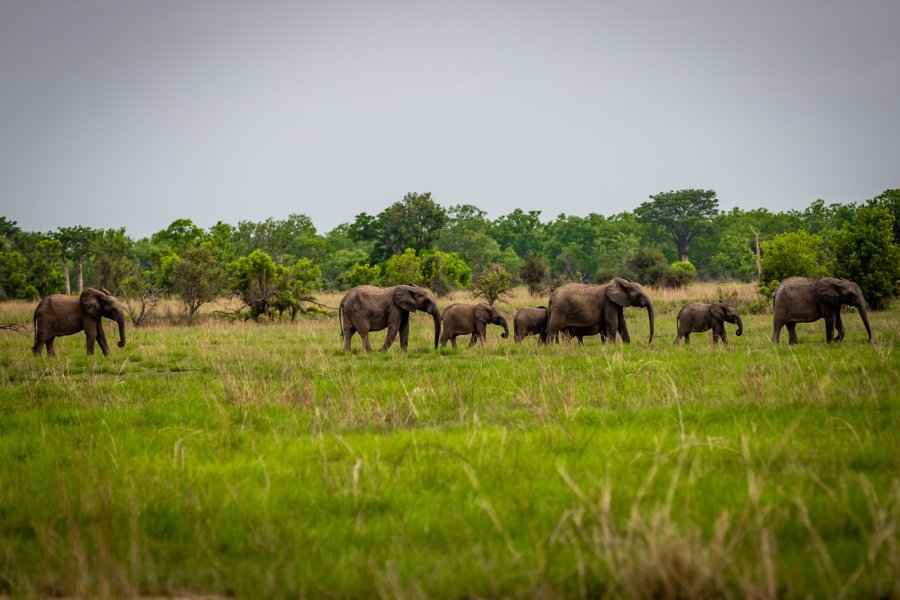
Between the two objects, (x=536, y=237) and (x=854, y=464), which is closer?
(x=854, y=464)

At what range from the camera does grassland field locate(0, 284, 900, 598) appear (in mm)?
3521

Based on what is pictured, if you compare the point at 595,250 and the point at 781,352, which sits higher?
the point at 595,250

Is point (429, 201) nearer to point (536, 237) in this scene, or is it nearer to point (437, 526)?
point (536, 237)

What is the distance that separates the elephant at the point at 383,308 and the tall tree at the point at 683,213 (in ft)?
235

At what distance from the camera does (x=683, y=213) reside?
8500 centimetres

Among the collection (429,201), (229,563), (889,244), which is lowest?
(229,563)

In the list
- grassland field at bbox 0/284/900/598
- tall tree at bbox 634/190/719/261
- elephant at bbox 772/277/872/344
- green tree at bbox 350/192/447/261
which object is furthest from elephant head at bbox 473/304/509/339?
tall tree at bbox 634/190/719/261

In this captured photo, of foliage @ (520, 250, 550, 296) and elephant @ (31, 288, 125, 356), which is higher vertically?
foliage @ (520, 250, 550, 296)

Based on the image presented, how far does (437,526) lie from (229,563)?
123 centimetres

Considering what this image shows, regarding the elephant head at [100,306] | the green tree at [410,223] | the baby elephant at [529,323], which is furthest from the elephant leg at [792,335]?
the green tree at [410,223]

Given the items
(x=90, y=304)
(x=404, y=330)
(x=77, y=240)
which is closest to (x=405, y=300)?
(x=404, y=330)

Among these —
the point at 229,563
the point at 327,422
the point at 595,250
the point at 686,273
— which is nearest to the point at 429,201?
the point at 686,273

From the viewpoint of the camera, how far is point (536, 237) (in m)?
88.6

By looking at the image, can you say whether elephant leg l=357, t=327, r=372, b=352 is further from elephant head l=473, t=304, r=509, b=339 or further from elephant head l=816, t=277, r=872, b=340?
elephant head l=816, t=277, r=872, b=340
